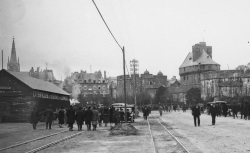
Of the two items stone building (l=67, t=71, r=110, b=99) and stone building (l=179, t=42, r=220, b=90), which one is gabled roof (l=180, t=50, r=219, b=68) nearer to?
stone building (l=179, t=42, r=220, b=90)

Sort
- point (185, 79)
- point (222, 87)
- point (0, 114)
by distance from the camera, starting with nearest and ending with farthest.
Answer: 1. point (0, 114)
2. point (222, 87)
3. point (185, 79)

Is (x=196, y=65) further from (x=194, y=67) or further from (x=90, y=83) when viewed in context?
(x=90, y=83)

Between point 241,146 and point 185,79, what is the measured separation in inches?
5252

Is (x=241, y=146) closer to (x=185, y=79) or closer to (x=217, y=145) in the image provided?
(x=217, y=145)

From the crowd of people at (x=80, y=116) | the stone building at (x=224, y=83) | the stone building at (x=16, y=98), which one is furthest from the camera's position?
the stone building at (x=224, y=83)

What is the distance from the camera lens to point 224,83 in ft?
354

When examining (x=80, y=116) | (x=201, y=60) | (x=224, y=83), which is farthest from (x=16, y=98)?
(x=201, y=60)

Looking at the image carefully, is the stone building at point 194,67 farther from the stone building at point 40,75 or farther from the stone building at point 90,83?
the stone building at point 40,75

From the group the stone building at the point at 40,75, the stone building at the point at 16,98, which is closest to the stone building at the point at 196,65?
the stone building at the point at 40,75

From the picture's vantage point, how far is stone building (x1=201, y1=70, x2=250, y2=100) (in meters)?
103

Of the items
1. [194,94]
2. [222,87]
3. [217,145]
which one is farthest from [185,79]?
[217,145]

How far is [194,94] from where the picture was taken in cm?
11681

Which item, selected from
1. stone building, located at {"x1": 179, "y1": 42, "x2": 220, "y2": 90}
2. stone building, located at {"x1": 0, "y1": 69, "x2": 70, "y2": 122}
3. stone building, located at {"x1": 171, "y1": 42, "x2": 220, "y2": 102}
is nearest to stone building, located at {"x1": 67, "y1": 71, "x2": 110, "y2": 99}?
stone building, located at {"x1": 171, "y1": 42, "x2": 220, "y2": 102}

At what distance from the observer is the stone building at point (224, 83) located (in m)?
103
